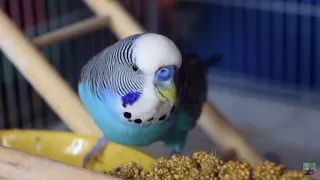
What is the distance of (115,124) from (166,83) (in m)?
0.11

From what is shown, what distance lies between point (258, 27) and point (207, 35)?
0.49 ft

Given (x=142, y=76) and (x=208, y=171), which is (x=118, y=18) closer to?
(x=142, y=76)

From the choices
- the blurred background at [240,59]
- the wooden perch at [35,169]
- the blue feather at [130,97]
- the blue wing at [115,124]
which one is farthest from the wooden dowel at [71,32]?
the blurred background at [240,59]

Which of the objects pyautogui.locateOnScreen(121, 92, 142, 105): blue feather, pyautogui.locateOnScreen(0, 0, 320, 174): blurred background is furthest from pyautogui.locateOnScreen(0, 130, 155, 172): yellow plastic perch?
pyautogui.locateOnScreen(0, 0, 320, 174): blurred background

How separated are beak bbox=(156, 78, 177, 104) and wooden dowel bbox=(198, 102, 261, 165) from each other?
0.18 metres

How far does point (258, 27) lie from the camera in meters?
1.61

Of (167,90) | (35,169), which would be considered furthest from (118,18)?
(35,169)

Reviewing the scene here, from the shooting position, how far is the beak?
0.55m

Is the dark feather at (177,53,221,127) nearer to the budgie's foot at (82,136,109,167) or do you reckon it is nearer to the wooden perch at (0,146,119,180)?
the budgie's foot at (82,136,109,167)

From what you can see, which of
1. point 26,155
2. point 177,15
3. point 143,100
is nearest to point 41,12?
point 177,15

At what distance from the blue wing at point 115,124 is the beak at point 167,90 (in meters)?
0.06

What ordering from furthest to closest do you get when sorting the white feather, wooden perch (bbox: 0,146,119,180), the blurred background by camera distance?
the blurred background → the white feather → wooden perch (bbox: 0,146,119,180)

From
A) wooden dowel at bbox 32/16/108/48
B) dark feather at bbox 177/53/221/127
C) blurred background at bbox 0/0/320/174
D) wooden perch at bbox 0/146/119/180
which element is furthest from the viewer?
blurred background at bbox 0/0/320/174

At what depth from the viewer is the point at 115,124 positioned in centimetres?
63
